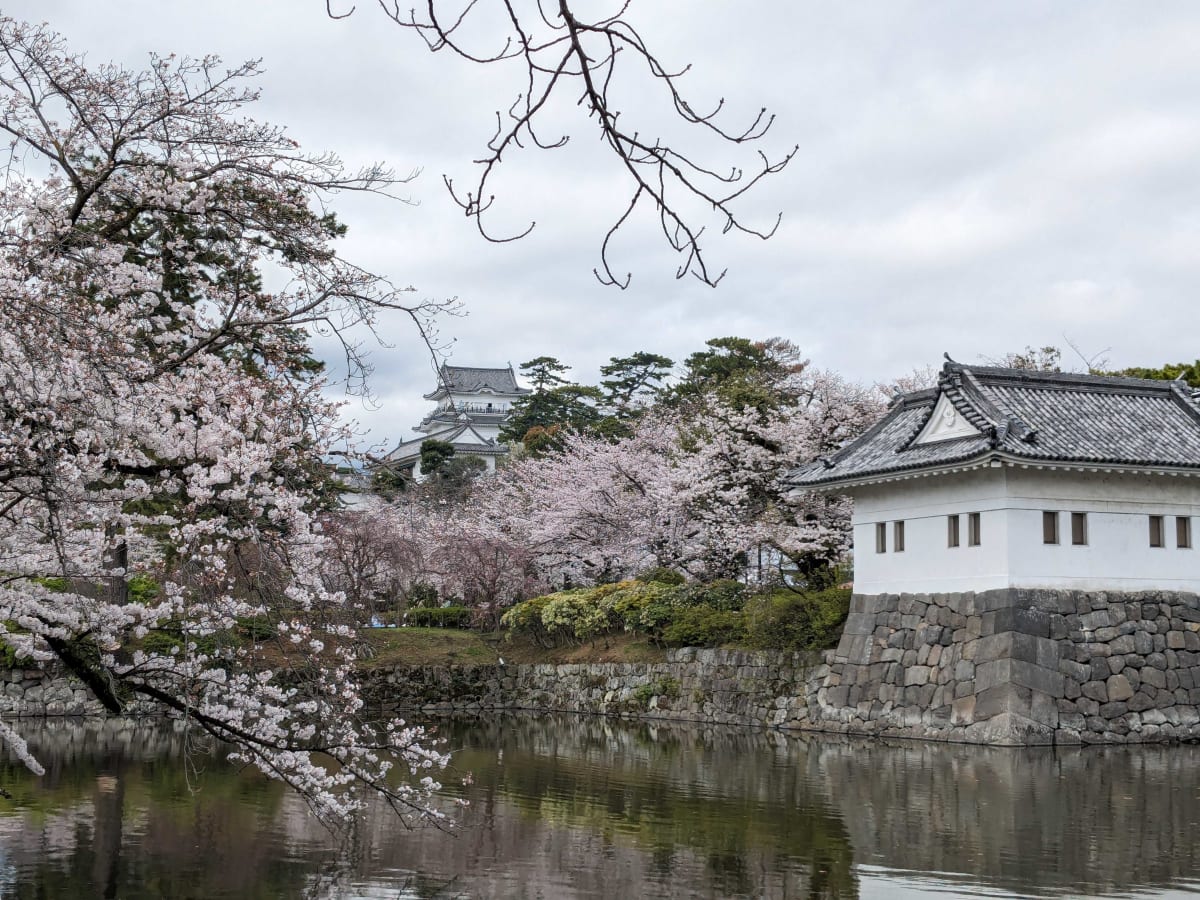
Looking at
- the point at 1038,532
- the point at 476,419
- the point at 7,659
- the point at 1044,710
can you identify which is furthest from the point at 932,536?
the point at 476,419

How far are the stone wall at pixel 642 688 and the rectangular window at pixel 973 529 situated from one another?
3559mm

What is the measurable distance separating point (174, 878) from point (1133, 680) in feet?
44.6

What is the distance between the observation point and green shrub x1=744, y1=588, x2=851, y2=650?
21.0 m

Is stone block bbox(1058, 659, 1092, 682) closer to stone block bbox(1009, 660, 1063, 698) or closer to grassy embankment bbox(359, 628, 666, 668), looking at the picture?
stone block bbox(1009, 660, 1063, 698)

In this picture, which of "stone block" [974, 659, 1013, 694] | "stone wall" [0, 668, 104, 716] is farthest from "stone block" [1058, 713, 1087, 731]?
"stone wall" [0, 668, 104, 716]

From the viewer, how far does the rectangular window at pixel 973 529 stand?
18312 mm

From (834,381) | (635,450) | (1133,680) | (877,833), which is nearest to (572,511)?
(635,450)

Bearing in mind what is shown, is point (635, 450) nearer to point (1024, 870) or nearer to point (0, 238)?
point (1024, 870)

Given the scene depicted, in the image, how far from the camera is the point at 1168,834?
1037 cm

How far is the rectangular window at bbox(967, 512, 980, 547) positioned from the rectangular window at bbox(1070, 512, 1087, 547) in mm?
1304

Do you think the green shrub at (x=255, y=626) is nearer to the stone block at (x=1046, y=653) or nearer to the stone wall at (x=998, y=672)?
the stone wall at (x=998, y=672)

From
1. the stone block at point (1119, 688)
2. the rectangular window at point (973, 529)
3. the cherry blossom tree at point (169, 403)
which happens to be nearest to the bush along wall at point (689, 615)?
the rectangular window at point (973, 529)

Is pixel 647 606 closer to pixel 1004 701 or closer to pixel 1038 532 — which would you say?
pixel 1038 532

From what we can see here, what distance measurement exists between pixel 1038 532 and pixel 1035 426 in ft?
5.08
